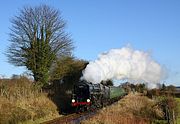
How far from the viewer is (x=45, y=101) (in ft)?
127

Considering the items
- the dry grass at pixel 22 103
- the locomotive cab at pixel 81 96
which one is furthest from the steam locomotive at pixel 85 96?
the dry grass at pixel 22 103

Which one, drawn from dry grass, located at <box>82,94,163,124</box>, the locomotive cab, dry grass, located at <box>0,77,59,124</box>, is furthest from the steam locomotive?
dry grass, located at <box>82,94,163,124</box>

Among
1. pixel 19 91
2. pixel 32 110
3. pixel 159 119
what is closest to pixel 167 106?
pixel 159 119

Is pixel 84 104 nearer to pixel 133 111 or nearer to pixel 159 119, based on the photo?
pixel 133 111

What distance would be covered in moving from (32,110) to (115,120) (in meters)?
9.60

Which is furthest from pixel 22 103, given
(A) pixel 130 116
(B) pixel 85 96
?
Answer: (B) pixel 85 96

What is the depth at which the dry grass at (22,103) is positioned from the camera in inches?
1130

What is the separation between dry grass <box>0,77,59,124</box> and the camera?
28712mm

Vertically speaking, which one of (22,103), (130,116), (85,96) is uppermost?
(85,96)

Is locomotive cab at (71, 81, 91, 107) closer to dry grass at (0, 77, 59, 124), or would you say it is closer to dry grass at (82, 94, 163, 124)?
dry grass at (0, 77, 59, 124)

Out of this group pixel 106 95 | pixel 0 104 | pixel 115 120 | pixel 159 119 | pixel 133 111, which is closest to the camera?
pixel 115 120

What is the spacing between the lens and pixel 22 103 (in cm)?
3309

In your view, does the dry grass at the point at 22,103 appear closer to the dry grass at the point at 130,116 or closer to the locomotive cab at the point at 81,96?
the locomotive cab at the point at 81,96

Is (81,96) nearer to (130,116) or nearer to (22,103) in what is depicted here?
(22,103)
